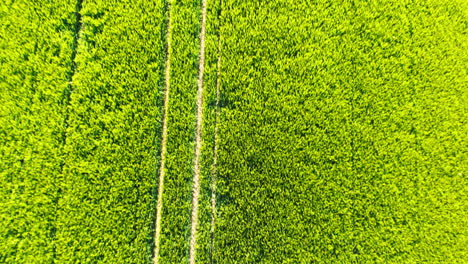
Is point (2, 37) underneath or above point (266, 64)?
above

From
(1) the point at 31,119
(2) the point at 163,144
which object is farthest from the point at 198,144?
(1) the point at 31,119

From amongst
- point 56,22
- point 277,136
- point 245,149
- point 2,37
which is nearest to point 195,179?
point 245,149

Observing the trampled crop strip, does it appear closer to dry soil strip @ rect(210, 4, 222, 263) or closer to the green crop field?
the green crop field

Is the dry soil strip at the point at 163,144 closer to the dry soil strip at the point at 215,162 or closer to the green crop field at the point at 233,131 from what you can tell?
the green crop field at the point at 233,131

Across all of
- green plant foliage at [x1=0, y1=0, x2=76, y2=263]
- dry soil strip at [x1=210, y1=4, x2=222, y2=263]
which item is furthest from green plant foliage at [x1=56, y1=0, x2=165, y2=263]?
dry soil strip at [x1=210, y1=4, x2=222, y2=263]

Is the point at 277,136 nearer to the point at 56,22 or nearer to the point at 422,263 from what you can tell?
the point at 422,263

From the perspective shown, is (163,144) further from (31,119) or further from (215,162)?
(31,119)

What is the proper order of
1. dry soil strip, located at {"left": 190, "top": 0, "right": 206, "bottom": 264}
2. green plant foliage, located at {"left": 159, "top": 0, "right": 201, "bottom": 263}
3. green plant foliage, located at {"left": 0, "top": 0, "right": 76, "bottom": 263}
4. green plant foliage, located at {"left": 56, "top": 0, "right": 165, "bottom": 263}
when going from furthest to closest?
dry soil strip, located at {"left": 190, "top": 0, "right": 206, "bottom": 264}
green plant foliage, located at {"left": 159, "top": 0, "right": 201, "bottom": 263}
green plant foliage, located at {"left": 56, "top": 0, "right": 165, "bottom": 263}
green plant foliage, located at {"left": 0, "top": 0, "right": 76, "bottom": 263}
